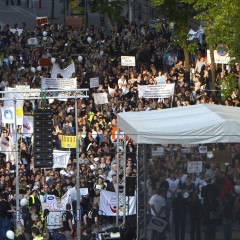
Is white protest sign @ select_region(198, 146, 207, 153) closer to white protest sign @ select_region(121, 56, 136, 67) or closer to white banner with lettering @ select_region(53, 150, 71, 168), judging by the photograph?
white banner with lettering @ select_region(53, 150, 71, 168)

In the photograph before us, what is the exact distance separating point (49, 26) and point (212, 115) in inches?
1092

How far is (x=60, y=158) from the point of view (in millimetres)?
31984

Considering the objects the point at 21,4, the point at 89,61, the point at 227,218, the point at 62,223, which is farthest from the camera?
the point at 21,4

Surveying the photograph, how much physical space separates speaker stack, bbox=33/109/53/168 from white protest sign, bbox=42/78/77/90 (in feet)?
20.7

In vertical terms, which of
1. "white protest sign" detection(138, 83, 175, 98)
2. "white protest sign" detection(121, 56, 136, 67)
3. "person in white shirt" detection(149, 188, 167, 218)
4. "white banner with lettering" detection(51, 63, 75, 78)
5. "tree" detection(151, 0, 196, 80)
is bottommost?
"person in white shirt" detection(149, 188, 167, 218)

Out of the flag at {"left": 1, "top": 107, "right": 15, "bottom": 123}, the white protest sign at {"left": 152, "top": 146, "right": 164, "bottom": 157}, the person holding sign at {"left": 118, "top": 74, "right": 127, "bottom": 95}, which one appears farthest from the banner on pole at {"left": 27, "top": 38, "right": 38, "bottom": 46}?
the white protest sign at {"left": 152, "top": 146, "right": 164, "bottom": 157}

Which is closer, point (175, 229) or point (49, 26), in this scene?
point (175, 229)

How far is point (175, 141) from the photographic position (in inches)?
958

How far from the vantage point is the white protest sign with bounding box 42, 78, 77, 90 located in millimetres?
36500

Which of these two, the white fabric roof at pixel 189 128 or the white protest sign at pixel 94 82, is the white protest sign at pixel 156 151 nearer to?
the white fabric roof at pixel 189 128

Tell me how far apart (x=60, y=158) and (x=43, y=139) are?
2.69 metres

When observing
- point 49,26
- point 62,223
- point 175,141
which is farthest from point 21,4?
point 175,141

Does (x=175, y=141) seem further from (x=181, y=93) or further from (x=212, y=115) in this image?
(x=181, y=93)

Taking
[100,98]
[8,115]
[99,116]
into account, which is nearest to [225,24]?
[99,116]
